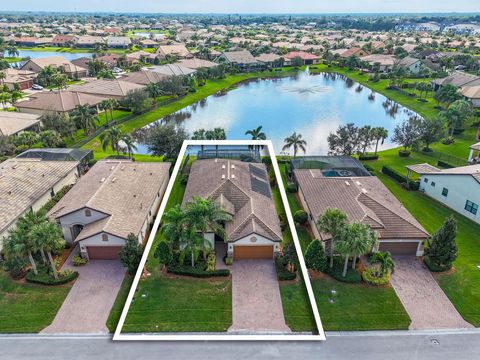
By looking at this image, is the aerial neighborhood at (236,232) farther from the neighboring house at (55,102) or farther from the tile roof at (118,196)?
the neighboring house at (55,102)

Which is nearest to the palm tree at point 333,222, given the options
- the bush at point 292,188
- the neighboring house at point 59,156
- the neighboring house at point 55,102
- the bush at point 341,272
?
the bush at point 341,272

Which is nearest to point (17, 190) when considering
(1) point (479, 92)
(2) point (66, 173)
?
(2) point (66, 173)

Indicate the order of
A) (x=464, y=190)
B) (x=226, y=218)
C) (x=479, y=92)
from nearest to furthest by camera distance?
(x=226, y=218) < (x=464, y=190) < (x=479, y=92)

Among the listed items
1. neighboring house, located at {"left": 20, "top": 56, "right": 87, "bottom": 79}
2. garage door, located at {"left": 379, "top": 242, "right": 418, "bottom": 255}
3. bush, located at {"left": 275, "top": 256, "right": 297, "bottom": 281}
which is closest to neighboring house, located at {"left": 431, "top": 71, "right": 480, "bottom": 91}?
garage door, located at {"left": 379, "top": 242, "right": 418, "bottom": 255}

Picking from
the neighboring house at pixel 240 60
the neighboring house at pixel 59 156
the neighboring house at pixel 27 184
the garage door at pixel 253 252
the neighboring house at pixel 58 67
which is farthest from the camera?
the neighboring house at pixel 240 60

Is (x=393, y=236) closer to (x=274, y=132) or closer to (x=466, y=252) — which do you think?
(x=466, y=252)

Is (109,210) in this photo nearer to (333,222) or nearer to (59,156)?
(59,156)

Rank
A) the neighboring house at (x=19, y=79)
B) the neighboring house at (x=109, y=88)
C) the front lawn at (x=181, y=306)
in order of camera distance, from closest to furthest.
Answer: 1. the front lawn at (x=181, y=306)
2. the neighboring house at (x=109, y=88)
3. the neighboring house at (x=19, y=79)
